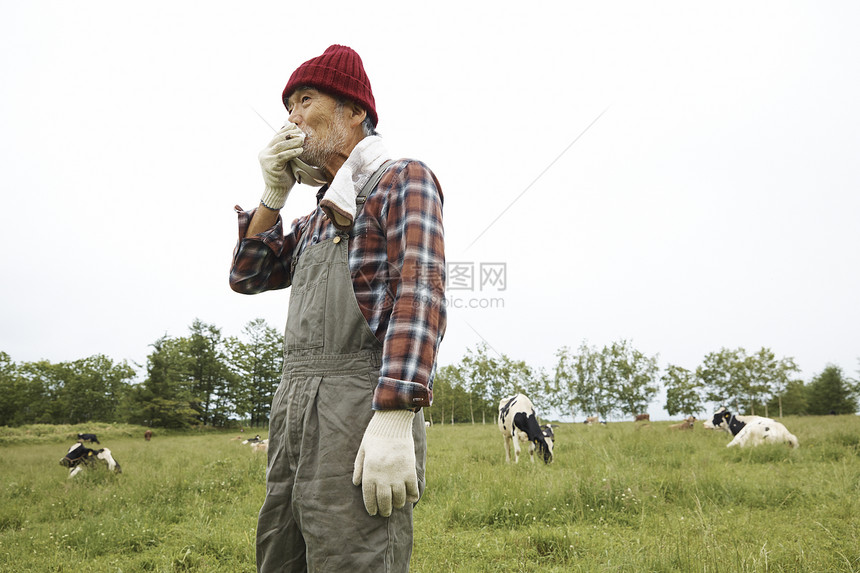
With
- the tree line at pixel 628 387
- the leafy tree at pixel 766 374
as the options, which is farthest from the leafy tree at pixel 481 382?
the leafy tree at pixel 766 374

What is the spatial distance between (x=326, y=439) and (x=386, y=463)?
268 mm

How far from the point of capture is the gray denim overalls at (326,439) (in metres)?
1.50

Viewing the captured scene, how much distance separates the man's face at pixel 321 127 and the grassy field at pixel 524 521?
343 cm

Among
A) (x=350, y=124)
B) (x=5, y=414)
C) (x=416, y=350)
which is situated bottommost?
(x=5, y=414)

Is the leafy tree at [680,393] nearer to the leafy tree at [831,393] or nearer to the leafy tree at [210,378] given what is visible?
the leafy tree at [831,393]

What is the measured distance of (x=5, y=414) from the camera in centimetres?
4803

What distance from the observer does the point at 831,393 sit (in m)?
55.3

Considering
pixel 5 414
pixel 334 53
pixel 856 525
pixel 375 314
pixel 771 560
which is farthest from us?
pixel 5 414

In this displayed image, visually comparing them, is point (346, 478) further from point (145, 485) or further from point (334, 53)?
point (145, 485)

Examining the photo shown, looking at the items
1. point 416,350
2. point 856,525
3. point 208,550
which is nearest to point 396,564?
point 416,350

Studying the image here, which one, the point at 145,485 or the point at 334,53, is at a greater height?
the point at 334,53

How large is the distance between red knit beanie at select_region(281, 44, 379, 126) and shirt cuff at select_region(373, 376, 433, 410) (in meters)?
1.43

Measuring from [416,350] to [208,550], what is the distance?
443 centimetres

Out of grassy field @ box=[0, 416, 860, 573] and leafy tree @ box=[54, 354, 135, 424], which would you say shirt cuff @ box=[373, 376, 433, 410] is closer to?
grassy field @ box=[0, 416, 860, 573]
